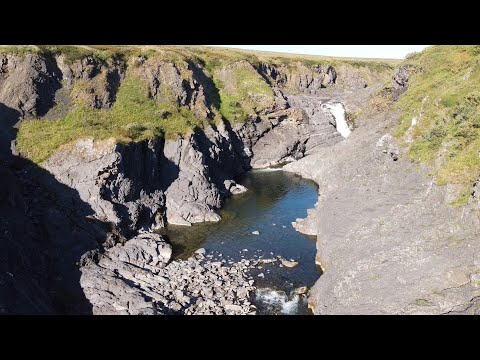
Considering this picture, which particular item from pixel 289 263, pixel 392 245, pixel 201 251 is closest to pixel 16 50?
pixel 201 251

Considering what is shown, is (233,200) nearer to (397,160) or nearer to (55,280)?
(397,160)

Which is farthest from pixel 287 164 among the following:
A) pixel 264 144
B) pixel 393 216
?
pixel 393 216

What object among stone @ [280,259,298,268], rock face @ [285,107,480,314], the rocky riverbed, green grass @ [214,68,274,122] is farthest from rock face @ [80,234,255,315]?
green grass @ [214,68,274,122]

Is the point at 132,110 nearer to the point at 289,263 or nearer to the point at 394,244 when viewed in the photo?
the point at 289,263

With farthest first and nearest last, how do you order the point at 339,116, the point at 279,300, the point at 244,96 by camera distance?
the point at 339,116, the point at 244,96, the point at 279,300

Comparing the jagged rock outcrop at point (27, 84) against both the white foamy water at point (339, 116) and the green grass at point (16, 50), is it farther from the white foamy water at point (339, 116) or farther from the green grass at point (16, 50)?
the white foamy water at point (339, 116)
